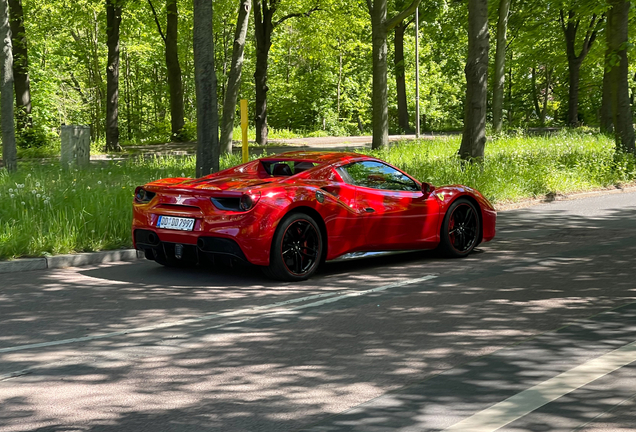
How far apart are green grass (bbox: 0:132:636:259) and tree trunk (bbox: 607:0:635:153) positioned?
60cm

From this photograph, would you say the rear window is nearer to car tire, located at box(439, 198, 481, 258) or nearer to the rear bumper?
the rear bumper

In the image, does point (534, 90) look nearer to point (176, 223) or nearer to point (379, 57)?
point (379, 57)

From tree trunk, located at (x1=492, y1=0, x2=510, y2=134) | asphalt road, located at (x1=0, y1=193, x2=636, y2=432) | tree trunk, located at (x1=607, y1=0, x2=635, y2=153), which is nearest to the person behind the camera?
asphalt road, located at (x1=0, y1=193, x2=636, y2=432)

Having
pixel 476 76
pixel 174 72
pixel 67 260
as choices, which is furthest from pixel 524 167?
pixel 174 72

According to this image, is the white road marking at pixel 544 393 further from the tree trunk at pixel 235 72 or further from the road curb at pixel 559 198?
the tree trunk at pixel 235 72

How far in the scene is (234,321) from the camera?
643cm

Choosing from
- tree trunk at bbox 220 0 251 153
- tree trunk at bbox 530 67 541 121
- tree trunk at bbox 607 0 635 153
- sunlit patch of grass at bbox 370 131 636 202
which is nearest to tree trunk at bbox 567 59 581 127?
sunlit patch of grass at bbox 370 131 636 202

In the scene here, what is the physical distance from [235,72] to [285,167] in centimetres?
1277

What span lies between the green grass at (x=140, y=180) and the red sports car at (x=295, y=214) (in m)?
1.66

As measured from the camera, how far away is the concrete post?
1859 cm

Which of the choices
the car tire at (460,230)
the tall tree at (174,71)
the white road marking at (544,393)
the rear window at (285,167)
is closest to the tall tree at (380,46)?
the car tire at (460,230)

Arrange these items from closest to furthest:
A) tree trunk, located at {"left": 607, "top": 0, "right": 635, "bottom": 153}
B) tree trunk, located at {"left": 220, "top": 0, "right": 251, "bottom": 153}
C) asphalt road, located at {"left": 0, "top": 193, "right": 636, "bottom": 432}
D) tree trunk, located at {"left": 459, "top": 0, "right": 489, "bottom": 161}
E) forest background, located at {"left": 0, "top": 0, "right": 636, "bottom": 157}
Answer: asphalt road, located at {"left": 0, "top": 193, "right": 636, "bottom": 432} → tree trunk, located at {"left": 459, "top": 0, "right": 489, "bottom": 161} → tree trunk, located at {"left": 607, "top": 0, "right": 635, "bottom": 153} → tree trunk, located at {"left": 220, "top": 0, "right": 251, "bottom": 153} → forest background, located at {"left": 0, "top": 0, "right": 636, "bottom": 157}

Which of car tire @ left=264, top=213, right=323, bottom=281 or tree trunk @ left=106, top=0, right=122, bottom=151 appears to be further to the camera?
tree trunk @ left=106, top=0, right=122, bottom=151

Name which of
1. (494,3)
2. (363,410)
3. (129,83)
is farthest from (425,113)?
(363,410)
